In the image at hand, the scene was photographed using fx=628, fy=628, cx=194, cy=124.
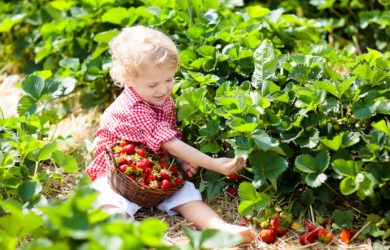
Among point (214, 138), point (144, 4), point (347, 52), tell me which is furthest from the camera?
point (144, 4)

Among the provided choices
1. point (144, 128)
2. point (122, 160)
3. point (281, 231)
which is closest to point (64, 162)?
point (122, 160)

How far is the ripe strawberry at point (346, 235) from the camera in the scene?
2.33 m

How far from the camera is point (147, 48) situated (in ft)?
8.08

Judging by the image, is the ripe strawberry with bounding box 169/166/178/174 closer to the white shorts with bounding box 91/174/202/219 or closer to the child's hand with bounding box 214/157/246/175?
the white shorts with bounding box 91/174/202/219

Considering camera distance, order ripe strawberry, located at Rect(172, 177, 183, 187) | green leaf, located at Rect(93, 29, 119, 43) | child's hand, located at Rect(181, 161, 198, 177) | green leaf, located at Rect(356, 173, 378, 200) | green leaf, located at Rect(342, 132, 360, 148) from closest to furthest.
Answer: green leaf, located at Rect(356, 173, 378, 200)
green leaf, located at Rect(342, 132, 360, 148)
ripe strawberry, located at Rect(172, 177, 183, 187)
child's hand, located at Rect(181, 161, 198, 177)
green leaf, located at Rect(93, 29, 119, 43)

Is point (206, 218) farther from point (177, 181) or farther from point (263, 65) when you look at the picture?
point (263, 65)

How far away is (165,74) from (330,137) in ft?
2.27

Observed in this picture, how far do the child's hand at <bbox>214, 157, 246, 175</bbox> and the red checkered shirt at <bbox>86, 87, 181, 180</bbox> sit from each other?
23 cm

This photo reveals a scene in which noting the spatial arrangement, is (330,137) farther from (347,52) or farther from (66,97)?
(66,97)

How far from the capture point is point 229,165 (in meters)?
2.38

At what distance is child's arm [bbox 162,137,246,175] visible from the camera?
2.38 meters

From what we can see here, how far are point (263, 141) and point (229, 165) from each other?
17cm

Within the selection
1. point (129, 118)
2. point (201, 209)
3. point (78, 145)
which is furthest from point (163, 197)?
point (78, 145)

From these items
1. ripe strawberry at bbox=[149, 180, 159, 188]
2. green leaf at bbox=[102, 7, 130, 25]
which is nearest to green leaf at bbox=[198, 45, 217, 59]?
green leaf at bbox=[102, 7, 130, 25]
